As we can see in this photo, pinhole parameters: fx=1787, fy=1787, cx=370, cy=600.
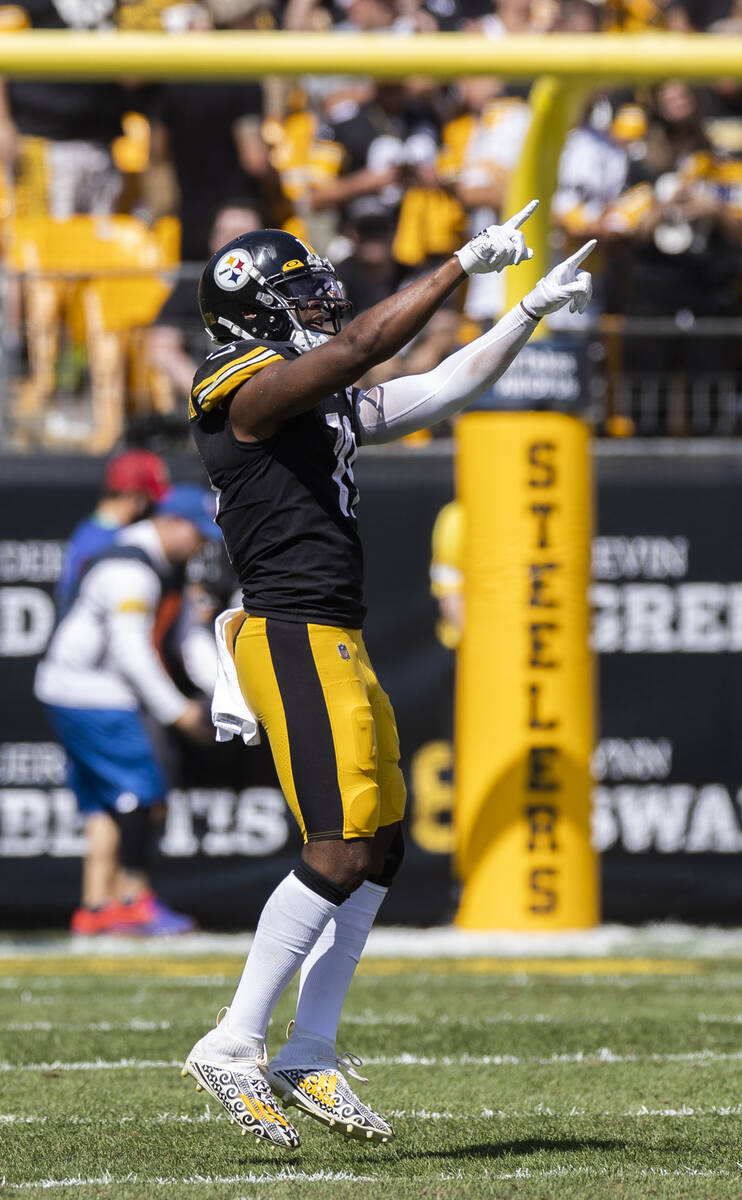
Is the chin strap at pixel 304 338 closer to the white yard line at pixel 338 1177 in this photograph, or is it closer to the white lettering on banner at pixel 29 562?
the white yard line at pixel 338 1177

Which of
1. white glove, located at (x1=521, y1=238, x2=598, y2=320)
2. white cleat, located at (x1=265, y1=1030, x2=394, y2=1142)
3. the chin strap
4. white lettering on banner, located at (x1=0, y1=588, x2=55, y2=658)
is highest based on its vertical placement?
white glove, located at (x1=521, y1=238, x2=598, y2=320)

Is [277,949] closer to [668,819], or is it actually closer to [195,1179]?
[195,1179]

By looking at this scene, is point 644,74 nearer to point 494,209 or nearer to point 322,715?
point 494,209

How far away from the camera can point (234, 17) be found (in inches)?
369

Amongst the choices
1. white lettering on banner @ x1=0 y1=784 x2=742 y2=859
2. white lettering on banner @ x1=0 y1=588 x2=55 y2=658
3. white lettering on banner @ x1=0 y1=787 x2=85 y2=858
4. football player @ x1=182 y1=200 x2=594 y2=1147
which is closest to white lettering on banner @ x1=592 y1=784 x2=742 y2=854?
white lettering on banner @ x1=0 y1=784 x2=742 y2=859

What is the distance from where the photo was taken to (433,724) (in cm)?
820

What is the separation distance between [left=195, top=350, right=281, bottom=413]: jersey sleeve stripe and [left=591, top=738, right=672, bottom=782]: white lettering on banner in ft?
15.4

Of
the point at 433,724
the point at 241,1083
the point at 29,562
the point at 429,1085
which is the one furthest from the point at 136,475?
the point at 241,1083

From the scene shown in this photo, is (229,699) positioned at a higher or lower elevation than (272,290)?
lower

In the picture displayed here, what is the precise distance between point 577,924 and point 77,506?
296 cm

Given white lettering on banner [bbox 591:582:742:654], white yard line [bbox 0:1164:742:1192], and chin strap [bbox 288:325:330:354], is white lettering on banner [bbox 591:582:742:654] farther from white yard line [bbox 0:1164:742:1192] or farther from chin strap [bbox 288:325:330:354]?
white yard line [bbox 0:1164:742:1192]

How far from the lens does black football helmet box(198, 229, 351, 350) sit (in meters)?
3.96

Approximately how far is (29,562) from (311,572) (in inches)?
179

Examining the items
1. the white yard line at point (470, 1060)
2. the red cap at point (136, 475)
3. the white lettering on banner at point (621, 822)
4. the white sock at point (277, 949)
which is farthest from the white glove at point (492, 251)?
the white lettering on banner at point (621, 822)
